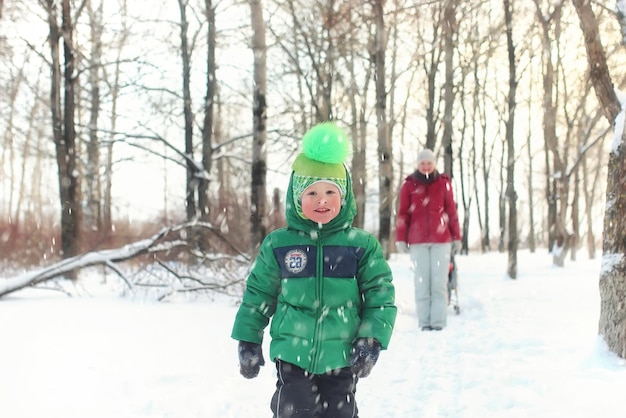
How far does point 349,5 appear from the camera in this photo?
806 cm

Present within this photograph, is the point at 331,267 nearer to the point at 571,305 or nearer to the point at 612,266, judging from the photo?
the point at 612,266

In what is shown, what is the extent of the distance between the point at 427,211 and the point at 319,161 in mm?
4307

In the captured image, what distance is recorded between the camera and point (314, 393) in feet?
9.11

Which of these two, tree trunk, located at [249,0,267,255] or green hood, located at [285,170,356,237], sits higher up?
tree trunk, located at [249,0,267,255]

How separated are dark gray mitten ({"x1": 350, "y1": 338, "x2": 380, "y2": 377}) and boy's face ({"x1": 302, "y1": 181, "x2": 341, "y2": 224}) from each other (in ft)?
2.08

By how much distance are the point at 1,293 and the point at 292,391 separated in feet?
20.8

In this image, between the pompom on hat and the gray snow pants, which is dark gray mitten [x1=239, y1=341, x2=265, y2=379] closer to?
the gray snow pants

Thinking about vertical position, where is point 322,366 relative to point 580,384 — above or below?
above

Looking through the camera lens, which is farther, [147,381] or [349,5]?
[349,5]

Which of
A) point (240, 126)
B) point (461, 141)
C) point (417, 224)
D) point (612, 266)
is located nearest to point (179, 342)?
point (417, 224)

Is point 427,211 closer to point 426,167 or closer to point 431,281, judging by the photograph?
point 426,167

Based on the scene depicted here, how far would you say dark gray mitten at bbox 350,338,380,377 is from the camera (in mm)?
2635

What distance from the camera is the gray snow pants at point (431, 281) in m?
6.96

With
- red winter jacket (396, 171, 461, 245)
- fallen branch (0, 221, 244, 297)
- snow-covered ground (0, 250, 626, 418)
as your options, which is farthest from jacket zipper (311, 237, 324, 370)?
fallen branch (0, 221, 244, 297)
